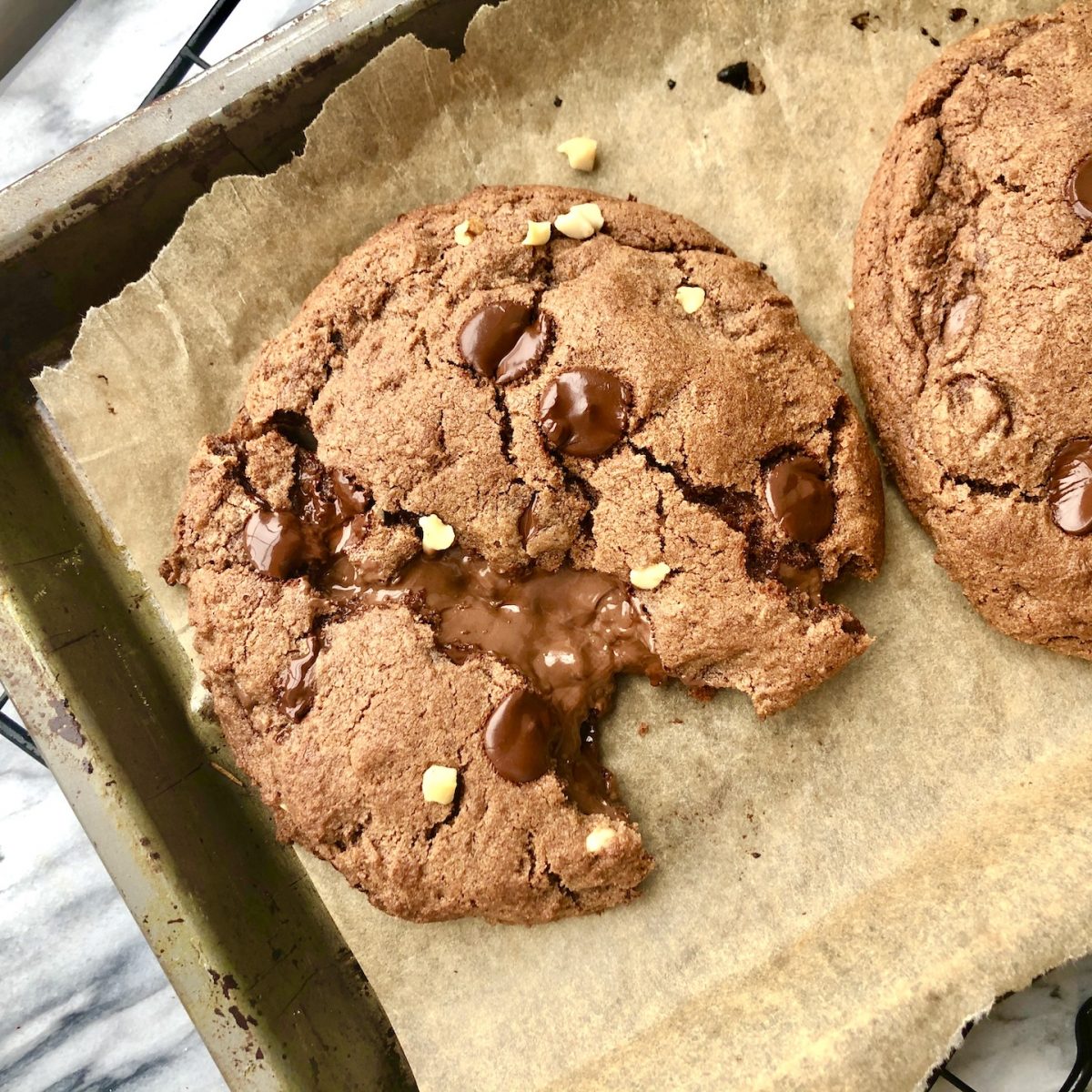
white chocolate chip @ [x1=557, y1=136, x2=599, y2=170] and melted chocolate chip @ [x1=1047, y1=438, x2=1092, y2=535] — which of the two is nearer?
melted chocolate chip @ [x1=1047, y1=438, x2=1092, y2=535]

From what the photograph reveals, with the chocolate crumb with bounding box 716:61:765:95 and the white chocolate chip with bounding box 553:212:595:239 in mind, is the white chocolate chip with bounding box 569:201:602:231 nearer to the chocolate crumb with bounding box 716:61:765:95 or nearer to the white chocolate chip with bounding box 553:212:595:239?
the white chocolate chip with bounding box 553:212:595:239

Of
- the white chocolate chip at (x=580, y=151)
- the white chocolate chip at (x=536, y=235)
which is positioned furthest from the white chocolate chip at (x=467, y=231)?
the white chocolate chip at (x=580, y=151)

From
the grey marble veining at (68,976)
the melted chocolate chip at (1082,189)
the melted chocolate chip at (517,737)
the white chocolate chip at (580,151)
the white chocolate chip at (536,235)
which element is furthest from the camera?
the grey marble veining at (68,976)

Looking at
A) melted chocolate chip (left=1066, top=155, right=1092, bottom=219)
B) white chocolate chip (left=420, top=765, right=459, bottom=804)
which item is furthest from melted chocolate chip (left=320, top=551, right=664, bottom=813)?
melted chocolate chip (left=1066, top=155, right=1092, bottom=219)

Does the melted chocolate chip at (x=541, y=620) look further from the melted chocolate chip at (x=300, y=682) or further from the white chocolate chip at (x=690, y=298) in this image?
the white chocolate chip at (x=690, y=298)

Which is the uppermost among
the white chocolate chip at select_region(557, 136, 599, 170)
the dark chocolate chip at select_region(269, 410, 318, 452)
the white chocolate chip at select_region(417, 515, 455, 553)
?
the white chocolate chip at select_region(557, 136, 599, 170)

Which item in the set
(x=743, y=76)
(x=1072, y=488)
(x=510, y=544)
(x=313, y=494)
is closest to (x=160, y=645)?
(x=313, y=494)

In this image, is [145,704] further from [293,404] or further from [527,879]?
[527,879]
